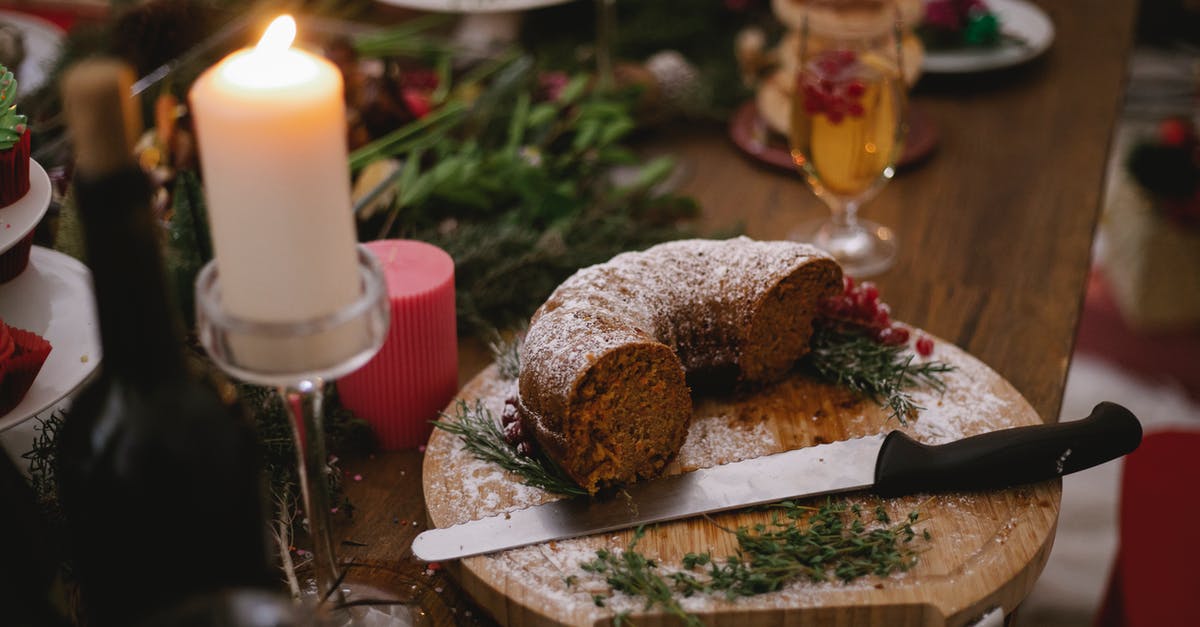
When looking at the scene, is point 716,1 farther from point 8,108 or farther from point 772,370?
point 8,108

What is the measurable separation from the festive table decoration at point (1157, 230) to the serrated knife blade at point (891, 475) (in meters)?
2.10

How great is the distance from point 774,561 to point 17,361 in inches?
26.2

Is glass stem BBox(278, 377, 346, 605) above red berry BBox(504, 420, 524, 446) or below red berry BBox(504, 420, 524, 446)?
above

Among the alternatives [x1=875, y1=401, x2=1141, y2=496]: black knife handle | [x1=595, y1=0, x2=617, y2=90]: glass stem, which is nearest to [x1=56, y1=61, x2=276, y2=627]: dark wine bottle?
[x1=875, y1=401, x2=1141, y2=496]: black knife handle

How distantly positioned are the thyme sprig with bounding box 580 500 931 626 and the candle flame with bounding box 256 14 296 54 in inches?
20.1

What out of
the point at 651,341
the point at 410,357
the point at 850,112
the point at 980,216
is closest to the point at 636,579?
the point at 651,341

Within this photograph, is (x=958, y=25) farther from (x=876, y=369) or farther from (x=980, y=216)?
(x=876, y=369)

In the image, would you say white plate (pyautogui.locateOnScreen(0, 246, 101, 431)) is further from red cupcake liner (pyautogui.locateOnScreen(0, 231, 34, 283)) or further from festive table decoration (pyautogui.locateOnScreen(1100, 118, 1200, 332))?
festive table decoration (pyautogui.locateOnScreen(1100, 118, 1200, 332))

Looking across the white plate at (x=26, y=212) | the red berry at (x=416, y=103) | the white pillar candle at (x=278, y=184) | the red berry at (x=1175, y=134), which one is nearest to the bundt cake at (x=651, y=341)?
the white pillar candle at (x=278, y=184)

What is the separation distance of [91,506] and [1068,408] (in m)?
2.63

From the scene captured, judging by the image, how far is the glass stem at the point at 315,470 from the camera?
29.5 inches

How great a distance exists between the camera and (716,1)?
2.19 metres

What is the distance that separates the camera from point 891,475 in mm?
1002

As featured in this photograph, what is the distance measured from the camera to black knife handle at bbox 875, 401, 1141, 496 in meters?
1.00
